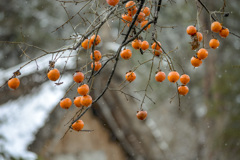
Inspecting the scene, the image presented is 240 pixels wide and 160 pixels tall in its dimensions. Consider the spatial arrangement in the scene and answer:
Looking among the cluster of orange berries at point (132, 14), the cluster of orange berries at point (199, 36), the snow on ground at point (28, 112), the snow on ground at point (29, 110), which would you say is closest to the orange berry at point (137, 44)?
the cluster of orange berries at point (132, 14)

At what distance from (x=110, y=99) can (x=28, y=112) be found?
114cm

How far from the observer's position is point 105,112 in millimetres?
4234

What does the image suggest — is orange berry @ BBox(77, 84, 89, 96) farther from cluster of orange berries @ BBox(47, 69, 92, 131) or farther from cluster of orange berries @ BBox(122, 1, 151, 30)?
cluster of orange berries @ BBox(122, 1, 151, 30)

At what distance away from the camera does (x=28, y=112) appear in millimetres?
3969

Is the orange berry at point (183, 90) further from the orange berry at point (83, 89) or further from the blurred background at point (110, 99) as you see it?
the orange berry at point (83, 89)

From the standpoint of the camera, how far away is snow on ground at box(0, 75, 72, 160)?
350 centimetres

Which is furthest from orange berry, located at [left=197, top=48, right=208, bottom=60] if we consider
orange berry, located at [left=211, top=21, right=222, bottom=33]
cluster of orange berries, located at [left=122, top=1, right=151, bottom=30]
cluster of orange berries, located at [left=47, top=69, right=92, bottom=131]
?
cluster of orange berries, located at [left=47, top=69, right=92, bottom=131]

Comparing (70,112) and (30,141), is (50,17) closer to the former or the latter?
(70,112)

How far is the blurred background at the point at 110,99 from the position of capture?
3.57 meters

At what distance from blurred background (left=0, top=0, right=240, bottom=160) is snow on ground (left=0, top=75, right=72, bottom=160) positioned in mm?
12

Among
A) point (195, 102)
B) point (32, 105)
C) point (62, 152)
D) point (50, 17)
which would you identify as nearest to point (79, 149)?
point (62, 152)

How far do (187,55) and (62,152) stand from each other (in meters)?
5.09

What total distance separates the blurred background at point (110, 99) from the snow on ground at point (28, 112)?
0.01m

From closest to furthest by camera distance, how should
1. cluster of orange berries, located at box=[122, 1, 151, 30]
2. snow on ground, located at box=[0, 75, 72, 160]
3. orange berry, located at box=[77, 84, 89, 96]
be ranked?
orange berry, located at box=[77, 84, 89, 96], cluster of orange berries, located at box=[122, 1, 151, 30], snow on ground, located at box=[0, 75, 72, 160]
